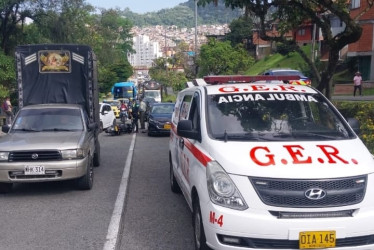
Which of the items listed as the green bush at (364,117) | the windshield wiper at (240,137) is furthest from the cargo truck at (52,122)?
the green bush at (364,117)

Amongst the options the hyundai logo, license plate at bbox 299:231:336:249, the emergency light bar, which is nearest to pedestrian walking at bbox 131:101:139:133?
the emergency light bar

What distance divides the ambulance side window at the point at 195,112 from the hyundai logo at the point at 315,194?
1733mm

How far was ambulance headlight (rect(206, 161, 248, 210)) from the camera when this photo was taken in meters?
4.22

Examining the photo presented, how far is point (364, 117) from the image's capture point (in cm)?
1017

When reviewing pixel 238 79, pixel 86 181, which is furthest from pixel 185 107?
pixel 86 181

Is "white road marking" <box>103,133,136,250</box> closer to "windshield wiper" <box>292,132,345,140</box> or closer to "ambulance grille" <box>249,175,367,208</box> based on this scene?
"ambulance grille" <box>249,175,367,208</box>

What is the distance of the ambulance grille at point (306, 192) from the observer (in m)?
4.11

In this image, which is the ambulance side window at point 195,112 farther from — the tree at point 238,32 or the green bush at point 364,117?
the tree at point 238,32

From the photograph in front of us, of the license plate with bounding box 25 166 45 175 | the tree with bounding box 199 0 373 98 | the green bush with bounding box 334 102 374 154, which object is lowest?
the license plate with bounding box 25 166 45 175

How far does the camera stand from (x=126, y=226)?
20.0 ft

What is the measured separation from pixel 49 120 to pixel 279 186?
6.05 meters

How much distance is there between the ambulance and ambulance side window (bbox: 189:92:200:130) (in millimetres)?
218

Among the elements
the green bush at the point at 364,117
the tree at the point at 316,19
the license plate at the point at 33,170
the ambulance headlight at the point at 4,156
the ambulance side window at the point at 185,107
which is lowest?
the license plate at the point at 33,170

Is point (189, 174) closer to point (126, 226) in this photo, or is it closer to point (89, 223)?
point (126, 226)
